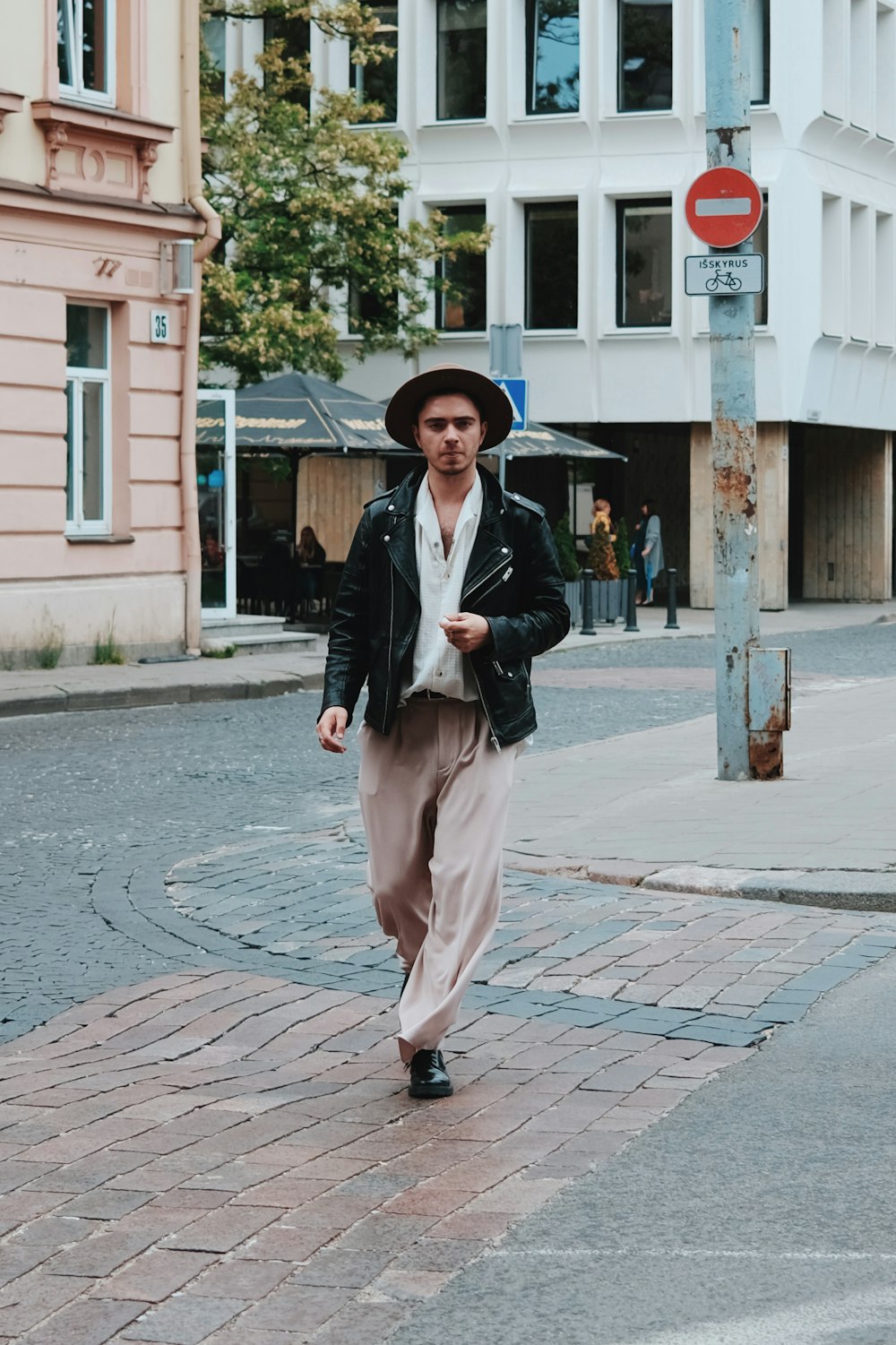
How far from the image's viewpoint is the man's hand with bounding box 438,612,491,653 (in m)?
5.57

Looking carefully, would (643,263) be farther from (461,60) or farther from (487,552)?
(487,552)

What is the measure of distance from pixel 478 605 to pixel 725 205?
6.55 metres

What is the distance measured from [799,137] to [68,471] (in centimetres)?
1854

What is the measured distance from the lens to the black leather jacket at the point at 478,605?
5746 mm

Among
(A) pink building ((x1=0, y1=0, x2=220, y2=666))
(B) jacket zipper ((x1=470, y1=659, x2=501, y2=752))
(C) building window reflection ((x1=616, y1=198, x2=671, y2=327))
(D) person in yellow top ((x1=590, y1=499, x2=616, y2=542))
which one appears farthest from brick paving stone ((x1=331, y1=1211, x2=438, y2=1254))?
(C) building window reflection ((x1=616, y1=198, x2=671, y2=327))

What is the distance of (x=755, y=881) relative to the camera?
343 inches

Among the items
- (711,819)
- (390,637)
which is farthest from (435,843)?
(711,819)

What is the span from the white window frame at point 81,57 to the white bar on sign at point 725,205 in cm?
1021

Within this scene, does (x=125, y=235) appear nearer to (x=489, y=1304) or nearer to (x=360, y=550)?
(x=360, y=550)

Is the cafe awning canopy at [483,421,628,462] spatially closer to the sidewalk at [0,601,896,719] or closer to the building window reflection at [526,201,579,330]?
the sidewalk at [0,601,896,719]

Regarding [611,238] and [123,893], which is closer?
[123,893]

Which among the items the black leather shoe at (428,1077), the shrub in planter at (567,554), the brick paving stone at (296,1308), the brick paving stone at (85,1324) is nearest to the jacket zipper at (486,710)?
the black leather shoe at (428,1077)

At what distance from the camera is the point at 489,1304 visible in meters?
4.09

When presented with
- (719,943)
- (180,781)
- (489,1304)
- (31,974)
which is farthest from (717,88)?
(489,1304)
